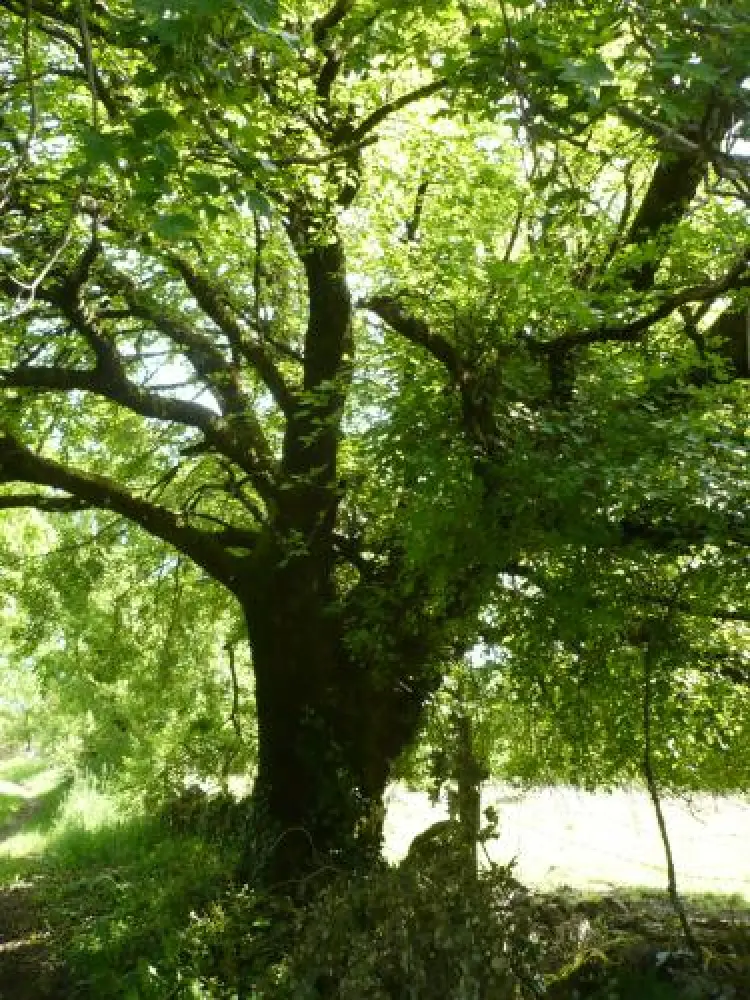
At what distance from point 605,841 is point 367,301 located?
14045 millimetres

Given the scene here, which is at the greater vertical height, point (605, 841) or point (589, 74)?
point (589, 74)

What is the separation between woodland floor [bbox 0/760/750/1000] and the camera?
467 cm

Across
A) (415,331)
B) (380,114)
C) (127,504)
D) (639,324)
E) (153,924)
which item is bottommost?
(153,924)

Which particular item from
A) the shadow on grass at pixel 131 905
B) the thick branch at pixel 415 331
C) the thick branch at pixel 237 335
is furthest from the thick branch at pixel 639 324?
the shadow on grass at pixel 131 905

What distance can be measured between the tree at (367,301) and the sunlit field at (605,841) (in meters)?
5.34

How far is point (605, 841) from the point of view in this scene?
17906 millimetres

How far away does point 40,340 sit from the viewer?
8.65 m

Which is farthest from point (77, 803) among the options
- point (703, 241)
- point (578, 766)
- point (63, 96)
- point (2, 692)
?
point (2, 692)

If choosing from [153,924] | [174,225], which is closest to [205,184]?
[174,225]

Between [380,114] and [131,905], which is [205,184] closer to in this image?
[380,114]

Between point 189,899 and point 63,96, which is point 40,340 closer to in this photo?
point 63,96

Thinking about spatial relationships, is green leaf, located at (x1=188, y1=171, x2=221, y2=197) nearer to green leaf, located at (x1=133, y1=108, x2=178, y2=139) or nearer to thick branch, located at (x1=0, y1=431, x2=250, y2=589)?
green leaf, located at (x1=133, y1=108, x2=178, y2=139)

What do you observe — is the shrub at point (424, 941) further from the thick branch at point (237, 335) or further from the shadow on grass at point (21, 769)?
the shadow on grass at point (21, 769)

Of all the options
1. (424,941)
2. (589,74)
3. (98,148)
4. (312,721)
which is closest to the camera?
(589,74)
